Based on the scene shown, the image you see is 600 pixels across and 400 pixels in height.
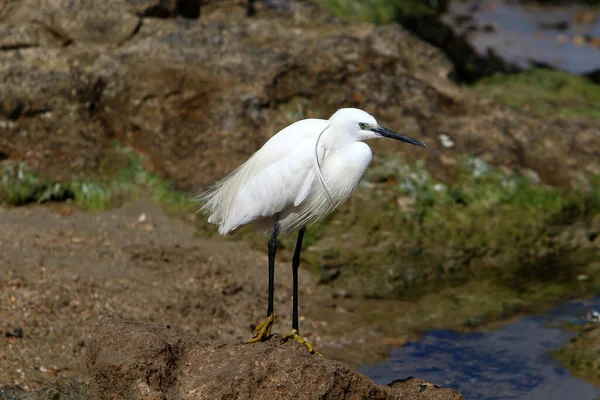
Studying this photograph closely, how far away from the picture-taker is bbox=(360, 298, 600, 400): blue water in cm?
633

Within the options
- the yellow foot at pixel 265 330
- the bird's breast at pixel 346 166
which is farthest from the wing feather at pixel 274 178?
the yellow foot at pixel 265 330

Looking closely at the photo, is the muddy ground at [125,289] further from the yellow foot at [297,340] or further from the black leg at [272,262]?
the yellow foot at [297,340]

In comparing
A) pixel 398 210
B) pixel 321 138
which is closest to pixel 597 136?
pixel 398 210

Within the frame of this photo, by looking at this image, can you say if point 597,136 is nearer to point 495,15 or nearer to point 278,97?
point 278,97

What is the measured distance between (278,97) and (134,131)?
1.52m

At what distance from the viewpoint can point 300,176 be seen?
5.07 m

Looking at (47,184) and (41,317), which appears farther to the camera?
(47,184)

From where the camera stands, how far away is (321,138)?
16.4 ft

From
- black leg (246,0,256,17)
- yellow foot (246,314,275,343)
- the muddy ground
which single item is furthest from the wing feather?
black leg (246,0,256,17)

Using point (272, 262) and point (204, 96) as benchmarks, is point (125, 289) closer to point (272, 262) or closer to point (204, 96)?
point (272, 262)

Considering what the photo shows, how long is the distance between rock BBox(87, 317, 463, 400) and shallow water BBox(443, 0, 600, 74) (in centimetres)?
1123

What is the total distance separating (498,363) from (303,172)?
8.66ft

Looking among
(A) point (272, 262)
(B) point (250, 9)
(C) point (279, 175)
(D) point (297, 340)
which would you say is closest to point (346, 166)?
(C) point (279, 175)

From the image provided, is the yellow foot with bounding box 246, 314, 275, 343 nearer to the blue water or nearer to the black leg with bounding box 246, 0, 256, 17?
the blue water
